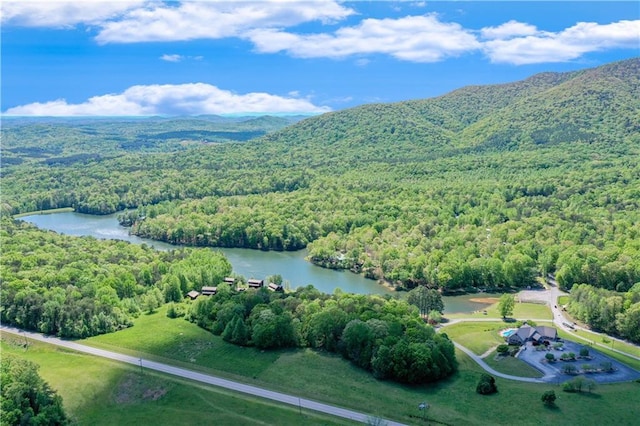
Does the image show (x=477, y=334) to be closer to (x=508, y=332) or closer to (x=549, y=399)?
(x=508, y=332)

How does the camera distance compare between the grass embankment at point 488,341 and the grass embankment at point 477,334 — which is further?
the grass embankment at point 477,334

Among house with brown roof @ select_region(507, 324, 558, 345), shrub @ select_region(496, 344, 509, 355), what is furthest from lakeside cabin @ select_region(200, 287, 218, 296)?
house with brown roof @ select_region(507, 324, 558, 345)

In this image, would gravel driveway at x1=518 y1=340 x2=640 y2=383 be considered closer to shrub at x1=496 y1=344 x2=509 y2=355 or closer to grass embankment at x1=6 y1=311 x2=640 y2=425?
shrub at x1=496 y1=344 x2=509 y2=355

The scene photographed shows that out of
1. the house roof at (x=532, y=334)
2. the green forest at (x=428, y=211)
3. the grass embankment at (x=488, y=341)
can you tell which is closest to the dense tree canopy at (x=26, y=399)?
the grass embankment at (x=488, y=341)

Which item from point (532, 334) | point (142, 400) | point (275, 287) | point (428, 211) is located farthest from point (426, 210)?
point (142, 400)

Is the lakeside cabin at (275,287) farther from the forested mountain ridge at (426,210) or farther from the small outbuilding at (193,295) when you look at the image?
the forested mountain ridge at (426,210)

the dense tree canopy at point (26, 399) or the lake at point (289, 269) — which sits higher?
the dense tree canopy at point (26, 399)

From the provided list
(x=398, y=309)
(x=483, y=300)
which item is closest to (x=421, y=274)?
(x=483, y=300)
